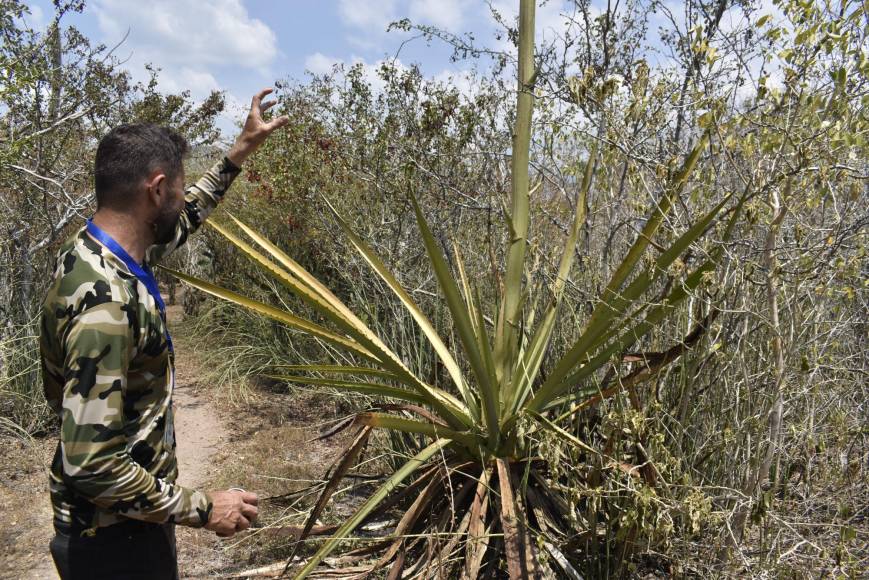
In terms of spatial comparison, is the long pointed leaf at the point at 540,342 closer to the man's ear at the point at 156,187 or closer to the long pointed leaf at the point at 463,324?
the long pointed leaf at the point at 463,324

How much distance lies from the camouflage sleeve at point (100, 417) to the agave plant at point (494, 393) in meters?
0.91

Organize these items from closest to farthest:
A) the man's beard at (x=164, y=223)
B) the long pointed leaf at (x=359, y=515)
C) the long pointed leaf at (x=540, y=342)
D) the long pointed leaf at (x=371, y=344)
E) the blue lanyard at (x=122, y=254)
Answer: the blue lanyard at (x=122, y=254)
the man's beard at (x=164, y=223)
the long pointed leaf at (x=359, y=515)
the long pointed leaf at (x=371, y=344)
the long pointed leaf at (x=540, y=342)

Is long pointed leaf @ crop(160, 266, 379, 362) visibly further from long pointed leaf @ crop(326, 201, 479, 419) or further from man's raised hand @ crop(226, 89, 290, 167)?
man's raised hand @ crop(226, 89, 290, 167)

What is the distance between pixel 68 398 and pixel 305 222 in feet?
19.2

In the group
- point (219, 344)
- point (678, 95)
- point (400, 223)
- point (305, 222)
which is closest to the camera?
point (678, 95)

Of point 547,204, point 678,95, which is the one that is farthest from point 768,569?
point 547,204

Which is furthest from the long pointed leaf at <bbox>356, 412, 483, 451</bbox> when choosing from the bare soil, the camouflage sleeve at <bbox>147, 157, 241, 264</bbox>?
the camouflage sleeve at <bbox>147, 157, 241, 264</bbox>

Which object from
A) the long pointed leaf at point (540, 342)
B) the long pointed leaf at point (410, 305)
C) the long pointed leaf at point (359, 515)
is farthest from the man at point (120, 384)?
the long pointed leaf at point (540, 342)

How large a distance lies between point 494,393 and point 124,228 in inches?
64.8

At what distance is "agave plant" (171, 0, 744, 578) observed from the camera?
2588mm

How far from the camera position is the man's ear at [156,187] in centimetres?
185

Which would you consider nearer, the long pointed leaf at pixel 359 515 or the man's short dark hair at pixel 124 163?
the man's short dark hair at pixel 124 163

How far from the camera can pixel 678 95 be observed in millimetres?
2928

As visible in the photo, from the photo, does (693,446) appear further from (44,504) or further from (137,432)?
(44,504)
